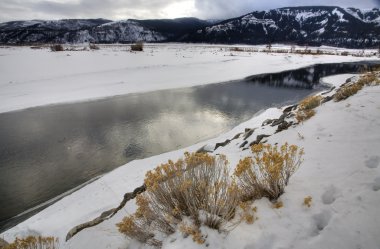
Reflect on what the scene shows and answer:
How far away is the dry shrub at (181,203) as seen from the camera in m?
3.02

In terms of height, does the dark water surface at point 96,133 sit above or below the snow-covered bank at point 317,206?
below

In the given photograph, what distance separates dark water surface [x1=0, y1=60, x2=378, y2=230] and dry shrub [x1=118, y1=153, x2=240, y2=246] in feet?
15.4

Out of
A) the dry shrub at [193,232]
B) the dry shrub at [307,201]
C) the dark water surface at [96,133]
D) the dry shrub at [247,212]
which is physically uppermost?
the dry shrub at [307,201]

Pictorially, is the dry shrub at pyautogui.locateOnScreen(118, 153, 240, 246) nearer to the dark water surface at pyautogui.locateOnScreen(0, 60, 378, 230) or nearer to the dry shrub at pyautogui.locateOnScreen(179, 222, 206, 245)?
the dry shrub at pyautogui.locateOnScreen(179, 222, 206, 245)

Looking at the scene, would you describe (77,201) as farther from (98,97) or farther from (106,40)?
(106,40)

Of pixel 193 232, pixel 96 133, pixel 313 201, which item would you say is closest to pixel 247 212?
pixel 193 232

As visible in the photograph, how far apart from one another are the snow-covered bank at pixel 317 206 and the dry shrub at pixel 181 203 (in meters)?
0.18

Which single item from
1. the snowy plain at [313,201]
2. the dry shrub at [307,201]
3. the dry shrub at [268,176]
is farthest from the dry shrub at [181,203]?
the dry shrub at [307,201]

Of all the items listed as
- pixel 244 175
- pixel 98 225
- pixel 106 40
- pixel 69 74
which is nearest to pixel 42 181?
pixel 98 225

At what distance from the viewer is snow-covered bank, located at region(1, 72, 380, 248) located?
8.65 ft

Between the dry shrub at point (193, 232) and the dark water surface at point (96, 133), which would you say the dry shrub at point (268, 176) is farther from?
the dark water surface at point (96, 133)

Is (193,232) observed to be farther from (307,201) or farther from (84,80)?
(84,80)

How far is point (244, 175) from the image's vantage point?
3.40 m

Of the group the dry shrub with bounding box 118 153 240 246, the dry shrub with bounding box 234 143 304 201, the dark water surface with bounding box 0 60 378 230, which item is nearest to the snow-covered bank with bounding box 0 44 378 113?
the dark water surface with bounding box 0 60 378 230
